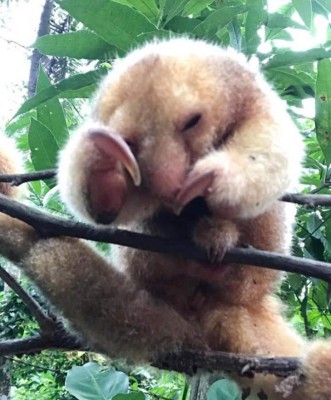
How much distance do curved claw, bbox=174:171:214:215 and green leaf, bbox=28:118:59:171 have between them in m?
0.85

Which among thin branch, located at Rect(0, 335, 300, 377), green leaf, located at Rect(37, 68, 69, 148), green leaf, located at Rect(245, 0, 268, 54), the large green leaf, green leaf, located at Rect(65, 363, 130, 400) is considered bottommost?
green leaf, located at Rect(65, 363, 130, 400)

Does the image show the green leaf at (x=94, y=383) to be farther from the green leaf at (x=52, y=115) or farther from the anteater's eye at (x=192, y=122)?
the anteater's eye at (x=192, y=122)

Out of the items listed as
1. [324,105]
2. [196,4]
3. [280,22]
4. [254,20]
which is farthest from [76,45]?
[324,105]

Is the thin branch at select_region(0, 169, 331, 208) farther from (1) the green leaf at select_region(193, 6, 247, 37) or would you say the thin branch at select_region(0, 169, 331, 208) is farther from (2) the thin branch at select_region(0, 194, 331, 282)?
(1) the green leaf at select_region(193, 6, 247, 37)

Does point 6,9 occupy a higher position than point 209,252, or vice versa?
point 6,9

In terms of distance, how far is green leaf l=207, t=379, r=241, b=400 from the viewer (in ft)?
7.65

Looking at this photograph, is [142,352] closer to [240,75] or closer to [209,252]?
[209,252]

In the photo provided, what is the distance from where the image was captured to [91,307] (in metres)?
1.80

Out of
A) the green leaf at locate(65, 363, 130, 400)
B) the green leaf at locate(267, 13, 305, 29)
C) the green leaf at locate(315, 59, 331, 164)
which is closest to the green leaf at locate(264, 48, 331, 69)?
the green leaf at locate(315, 59, 331, 164)

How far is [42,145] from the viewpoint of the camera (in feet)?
7.72

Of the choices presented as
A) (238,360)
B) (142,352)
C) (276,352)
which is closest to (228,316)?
(276,352)

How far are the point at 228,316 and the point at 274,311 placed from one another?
25 centimetres

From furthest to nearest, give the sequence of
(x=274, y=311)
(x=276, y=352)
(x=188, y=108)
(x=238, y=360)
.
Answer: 1. (x=274, y=311)
2. (x=276, y=352)
3. (x=188, y=108)
4. (x=238, y=360)

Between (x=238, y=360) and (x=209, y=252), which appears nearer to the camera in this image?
(x=238, y=360)
